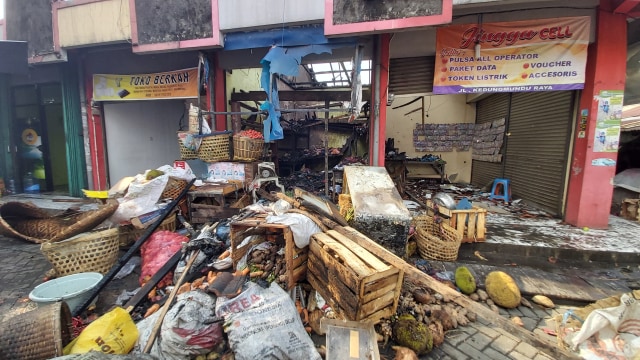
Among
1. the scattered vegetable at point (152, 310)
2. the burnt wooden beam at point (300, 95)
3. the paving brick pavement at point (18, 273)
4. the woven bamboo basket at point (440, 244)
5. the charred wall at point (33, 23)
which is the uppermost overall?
the charred wall at point (33, 23)

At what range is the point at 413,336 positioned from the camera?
100.0 inches

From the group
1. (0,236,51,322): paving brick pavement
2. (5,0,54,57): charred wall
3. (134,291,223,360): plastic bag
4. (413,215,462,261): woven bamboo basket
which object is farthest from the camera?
(5,0,54,57): charred wall

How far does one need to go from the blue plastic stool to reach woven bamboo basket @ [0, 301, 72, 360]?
8948 mm

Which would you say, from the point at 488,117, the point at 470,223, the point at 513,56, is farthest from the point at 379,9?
the point at 488,117

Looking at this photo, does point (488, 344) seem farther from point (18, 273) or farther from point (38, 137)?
point (38, 137)

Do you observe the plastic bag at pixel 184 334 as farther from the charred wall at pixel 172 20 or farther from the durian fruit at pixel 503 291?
the charred wall at pixel 172 20

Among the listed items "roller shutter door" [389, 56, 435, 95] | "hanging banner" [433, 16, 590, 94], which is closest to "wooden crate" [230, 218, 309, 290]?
"hanging banner" [433, 16, 590, 94]

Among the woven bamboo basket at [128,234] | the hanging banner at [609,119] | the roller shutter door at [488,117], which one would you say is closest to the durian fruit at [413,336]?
the woven bamboo basket at [128,234]

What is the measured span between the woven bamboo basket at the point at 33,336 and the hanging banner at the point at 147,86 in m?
5.77

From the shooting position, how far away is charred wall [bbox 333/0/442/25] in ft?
15.7

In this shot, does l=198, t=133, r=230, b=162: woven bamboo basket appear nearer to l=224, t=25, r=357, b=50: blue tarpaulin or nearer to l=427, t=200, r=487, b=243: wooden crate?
l=224, t=25, r=357, b=50: blue tarpaulin

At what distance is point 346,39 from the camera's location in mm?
5414

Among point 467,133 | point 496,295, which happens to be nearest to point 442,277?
point 496,295

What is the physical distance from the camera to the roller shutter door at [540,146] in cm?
573
